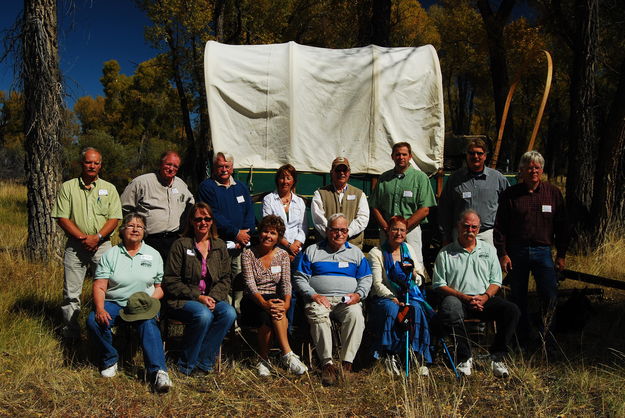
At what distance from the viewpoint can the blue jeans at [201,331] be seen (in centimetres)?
405

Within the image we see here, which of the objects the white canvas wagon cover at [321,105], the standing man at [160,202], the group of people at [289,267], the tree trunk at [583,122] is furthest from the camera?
the tree trunk at [583,122]

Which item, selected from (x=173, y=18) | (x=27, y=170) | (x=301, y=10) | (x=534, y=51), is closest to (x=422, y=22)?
(x=301, y=10)

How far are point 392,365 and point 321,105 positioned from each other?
3783mm

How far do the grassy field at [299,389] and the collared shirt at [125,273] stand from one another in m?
0.64

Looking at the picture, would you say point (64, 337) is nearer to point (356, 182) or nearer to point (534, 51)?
point (356, 182)

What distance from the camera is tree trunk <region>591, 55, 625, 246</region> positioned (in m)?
7.17

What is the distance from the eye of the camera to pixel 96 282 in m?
4.08

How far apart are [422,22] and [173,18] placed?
479 inches

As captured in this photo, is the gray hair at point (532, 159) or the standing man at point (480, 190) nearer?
the gray hair at point (532, 159)

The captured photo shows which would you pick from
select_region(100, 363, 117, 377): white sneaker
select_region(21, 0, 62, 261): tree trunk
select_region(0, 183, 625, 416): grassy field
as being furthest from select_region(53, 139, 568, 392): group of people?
select_region(21, 0, 62, 261): tree trunk

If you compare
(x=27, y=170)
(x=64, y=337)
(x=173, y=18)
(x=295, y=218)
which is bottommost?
(x=64, y=337)

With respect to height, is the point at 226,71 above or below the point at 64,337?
above

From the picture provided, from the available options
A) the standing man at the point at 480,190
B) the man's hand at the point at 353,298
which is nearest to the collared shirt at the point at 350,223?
the man's hand at the point at 353,298

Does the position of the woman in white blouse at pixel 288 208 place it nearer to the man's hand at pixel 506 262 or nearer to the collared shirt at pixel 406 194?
the collared shirt at pixel 406 194
